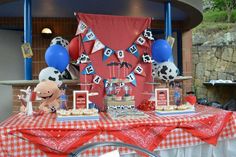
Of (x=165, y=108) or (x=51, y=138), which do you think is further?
(x=165, y=108)

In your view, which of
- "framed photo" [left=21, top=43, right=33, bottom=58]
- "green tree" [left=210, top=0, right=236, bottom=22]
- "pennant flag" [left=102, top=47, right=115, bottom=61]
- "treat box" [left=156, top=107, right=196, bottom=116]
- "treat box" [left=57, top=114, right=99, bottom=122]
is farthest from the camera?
"green tree" [left=210, top=0, right=236, bottom=22]

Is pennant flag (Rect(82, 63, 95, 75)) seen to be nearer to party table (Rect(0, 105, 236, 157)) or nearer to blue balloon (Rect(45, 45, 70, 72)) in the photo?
blue balloon (Rect(45, 45, 70, 72))

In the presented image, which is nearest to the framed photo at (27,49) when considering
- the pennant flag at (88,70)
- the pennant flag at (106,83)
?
the pennant flag at (88,70)

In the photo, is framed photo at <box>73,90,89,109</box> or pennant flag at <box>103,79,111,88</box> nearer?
framed photo at <box>73,90,89,109</box>

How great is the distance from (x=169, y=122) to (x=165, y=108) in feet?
0.96

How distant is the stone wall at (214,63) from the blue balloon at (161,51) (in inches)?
176

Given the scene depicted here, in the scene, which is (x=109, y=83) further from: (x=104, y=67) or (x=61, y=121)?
(x=61, y=121)

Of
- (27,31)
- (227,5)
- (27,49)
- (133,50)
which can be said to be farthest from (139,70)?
(227,5)

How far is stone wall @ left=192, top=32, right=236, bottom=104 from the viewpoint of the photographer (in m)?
7.59

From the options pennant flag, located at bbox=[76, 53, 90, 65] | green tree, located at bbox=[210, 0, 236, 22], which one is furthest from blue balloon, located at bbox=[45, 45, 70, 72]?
green tree, located at bbox=[210, 0, 236, 22]

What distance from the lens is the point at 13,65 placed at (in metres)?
6.08

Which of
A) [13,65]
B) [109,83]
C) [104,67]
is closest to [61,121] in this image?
[109,83]

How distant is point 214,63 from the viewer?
8086 mm

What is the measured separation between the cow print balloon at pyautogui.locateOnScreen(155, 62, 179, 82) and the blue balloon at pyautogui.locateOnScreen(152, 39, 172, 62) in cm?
9
